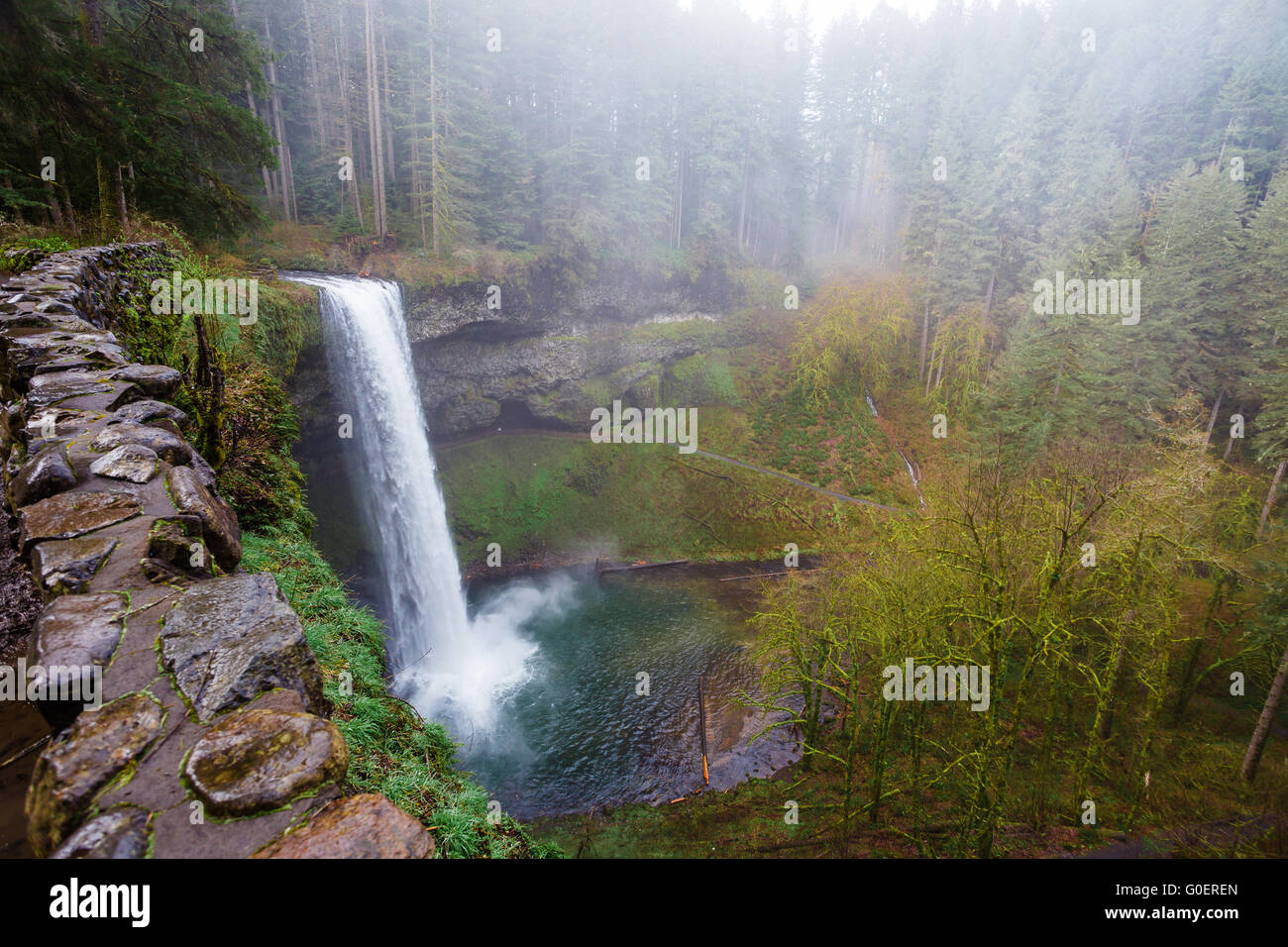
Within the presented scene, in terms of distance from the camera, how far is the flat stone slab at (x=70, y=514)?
383 centimetres

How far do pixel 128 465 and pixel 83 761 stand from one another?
10.4ft

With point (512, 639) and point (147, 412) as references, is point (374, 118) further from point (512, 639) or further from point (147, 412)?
point (147, 412)

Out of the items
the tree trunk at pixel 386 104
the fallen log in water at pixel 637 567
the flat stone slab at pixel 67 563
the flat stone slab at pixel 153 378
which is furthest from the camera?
the tree trunk at pixel 386 104

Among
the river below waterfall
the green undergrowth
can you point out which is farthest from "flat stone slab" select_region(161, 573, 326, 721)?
the river below waterfall

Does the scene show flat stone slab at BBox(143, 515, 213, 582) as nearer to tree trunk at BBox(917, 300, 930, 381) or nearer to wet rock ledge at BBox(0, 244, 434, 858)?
wet rock ledge at BBox(0, 244, 434, 858)

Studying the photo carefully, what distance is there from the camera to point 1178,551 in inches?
467

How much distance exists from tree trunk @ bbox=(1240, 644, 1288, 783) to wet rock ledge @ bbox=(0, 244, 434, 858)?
746 inches

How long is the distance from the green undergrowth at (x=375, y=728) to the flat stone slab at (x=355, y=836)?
6.28ft

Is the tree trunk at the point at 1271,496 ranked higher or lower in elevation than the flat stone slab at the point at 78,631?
lower

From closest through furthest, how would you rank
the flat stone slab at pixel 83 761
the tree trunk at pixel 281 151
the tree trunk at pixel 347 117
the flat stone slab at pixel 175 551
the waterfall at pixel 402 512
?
1. the flat stone slab at pixel 83 761
2. the flat stone slab at pixel 175 551
3. the waterfall at pixel 402 512
4. the tree trunk at pixel 347 117
5. the tree trunk at pixel 281 151

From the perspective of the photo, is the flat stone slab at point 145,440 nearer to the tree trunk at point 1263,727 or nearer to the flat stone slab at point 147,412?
the flat stone slab at point 147,412

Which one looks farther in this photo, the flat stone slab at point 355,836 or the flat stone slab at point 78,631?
the flat stone slab at point 78,631

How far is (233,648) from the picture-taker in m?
3.20

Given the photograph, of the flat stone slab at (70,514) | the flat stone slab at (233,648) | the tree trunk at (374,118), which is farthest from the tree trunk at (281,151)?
the flat stone slab at (233,648)
